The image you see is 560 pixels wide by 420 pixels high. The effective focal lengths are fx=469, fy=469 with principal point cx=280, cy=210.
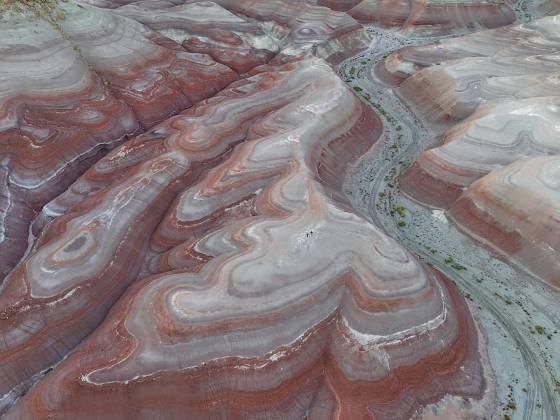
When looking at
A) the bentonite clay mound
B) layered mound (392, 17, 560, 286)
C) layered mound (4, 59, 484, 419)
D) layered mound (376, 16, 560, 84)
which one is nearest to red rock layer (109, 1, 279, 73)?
the bentonite clay mound

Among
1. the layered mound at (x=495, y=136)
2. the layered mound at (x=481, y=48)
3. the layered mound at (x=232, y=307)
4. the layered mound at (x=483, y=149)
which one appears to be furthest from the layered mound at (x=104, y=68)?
the layered mound at (x=483, y=149)

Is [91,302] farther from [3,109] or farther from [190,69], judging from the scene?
[190,69]

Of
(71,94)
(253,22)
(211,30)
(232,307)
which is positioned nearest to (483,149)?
(232,307)

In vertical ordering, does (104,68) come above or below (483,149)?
above

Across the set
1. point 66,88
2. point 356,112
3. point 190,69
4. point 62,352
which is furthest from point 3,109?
point 356,112

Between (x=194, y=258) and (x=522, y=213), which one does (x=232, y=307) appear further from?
(x=522, y=213)
